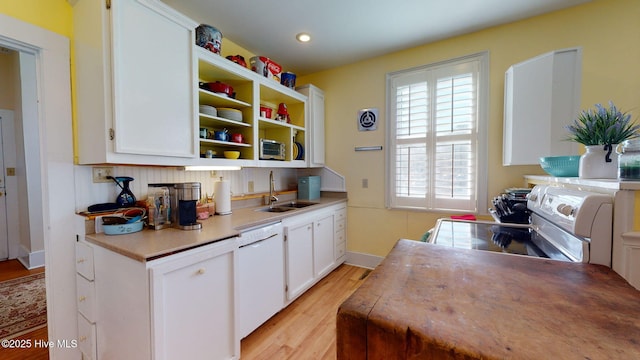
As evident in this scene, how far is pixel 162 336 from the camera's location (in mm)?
1183

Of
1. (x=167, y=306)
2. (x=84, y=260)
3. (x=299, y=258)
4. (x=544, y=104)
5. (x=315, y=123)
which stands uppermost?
(x=315, y=123)

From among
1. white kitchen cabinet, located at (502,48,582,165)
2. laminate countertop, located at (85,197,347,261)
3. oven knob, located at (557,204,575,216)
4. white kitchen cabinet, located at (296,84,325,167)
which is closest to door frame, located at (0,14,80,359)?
laminate countertop, located at (85,197,347,261)

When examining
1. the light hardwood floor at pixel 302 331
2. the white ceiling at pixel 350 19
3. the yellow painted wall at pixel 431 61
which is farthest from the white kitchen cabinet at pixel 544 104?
the light hardwood floor at pixel 302 331

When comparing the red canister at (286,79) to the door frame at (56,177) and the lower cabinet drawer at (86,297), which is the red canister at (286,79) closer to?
the door frame at (56,177)

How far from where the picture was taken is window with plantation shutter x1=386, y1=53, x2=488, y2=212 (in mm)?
2371

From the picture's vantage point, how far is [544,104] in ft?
5.85

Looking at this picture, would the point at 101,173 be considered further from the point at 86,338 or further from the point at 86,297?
the point at 86,338

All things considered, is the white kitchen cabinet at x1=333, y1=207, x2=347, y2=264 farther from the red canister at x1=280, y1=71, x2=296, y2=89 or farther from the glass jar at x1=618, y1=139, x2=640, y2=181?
the glass jar at x1=618, y1=139, x2=640, y2=181

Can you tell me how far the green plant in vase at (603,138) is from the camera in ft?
3.38

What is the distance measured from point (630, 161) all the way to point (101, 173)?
2672 millimetres

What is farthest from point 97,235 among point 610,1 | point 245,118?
point 610,1

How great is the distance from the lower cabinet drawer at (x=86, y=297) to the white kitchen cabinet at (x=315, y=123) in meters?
2.15

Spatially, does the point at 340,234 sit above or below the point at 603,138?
below

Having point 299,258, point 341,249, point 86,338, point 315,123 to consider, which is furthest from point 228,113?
point 341,249
